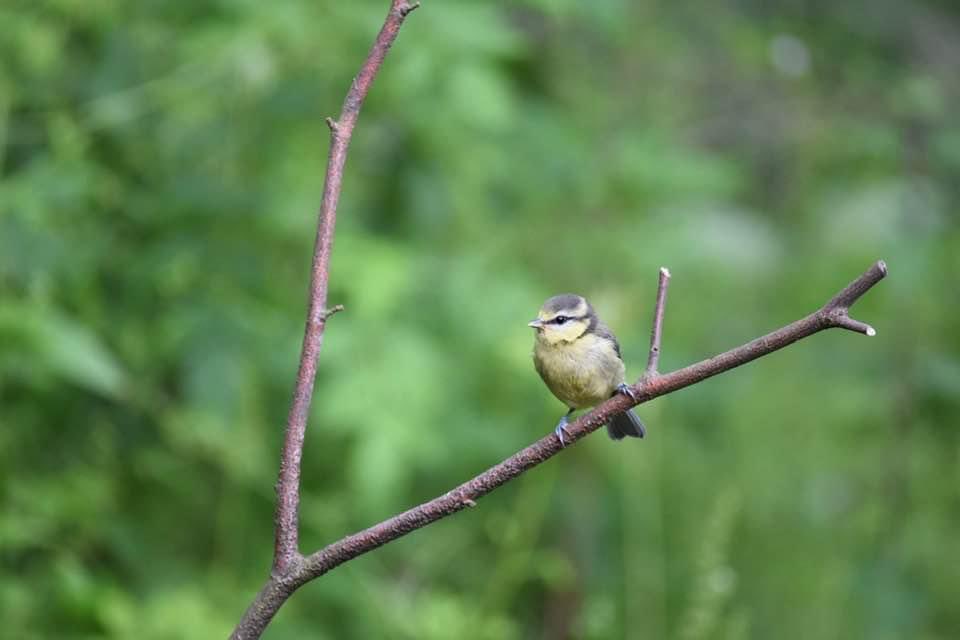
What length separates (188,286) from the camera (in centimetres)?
340

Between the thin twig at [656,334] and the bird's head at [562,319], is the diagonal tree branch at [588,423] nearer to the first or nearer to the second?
the thin twig at [656,334]

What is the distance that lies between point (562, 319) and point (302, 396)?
0.89 meters

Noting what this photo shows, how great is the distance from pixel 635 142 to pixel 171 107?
1703 millimetres

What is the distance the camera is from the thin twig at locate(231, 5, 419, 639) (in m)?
1.13

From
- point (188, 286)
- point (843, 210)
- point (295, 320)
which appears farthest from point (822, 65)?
point (188, 286)

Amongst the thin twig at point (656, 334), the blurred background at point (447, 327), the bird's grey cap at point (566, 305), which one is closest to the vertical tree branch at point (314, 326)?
the thin twig at point (656, 334)

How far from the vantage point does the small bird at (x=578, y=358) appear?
186 centimetres

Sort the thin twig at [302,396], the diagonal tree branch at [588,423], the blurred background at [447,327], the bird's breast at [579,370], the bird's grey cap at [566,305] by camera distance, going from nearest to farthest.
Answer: the diagonal tree branch at [588,423] → the thin twig at [302,396] → the bird's breast at [579,370] → the bird's grey cap at [566,305] → the blurred background at [447,327]

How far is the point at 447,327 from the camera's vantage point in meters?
3.80

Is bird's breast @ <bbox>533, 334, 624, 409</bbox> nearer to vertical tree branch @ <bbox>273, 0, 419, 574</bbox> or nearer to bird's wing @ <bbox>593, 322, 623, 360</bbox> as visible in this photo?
bird's wing @ <bbox>593, 322, 623, 360</bbox>

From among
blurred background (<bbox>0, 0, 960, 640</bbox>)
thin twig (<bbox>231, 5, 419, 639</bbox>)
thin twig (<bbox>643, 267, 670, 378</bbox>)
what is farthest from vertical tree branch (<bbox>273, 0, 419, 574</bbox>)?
blurred background (<bbox>0, 0, 960, 640</bbox>)

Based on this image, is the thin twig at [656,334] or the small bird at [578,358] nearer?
the thin twig at [656,334]

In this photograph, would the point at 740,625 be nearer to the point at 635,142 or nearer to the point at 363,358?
the point at 363,358

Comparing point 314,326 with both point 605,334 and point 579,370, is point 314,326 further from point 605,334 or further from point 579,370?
point 605,334
